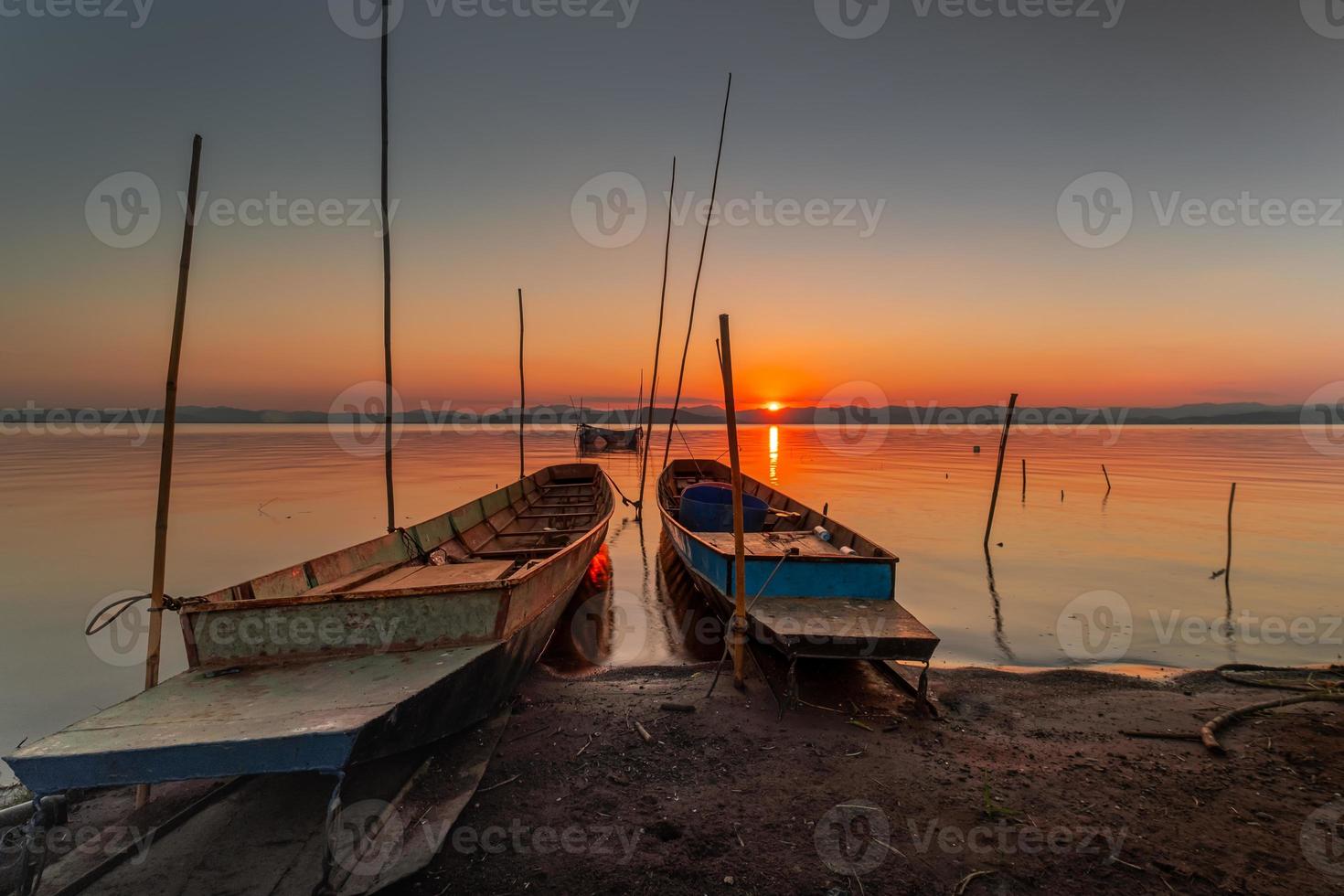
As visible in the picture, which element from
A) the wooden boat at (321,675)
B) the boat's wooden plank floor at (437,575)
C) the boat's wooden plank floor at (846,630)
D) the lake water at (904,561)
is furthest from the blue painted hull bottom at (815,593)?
the boat's wooden plank floor at (437,575)

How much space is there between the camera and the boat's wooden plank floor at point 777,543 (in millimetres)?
7797

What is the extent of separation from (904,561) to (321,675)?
13.3 m

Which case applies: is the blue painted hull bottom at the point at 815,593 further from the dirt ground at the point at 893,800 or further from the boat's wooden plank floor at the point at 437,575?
the boat's wooden plank floor at the point at 437,575

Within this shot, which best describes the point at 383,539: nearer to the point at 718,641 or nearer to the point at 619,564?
the point at 718,641

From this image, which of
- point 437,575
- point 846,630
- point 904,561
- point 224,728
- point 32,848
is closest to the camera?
point 32,848

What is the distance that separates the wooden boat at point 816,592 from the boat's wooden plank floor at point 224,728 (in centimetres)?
352

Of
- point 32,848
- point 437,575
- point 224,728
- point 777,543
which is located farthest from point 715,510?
point 32,848

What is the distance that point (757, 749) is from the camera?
17.1 ft

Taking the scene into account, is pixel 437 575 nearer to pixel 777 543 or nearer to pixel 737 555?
pixel 737 555

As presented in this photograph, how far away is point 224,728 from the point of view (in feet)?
11.6

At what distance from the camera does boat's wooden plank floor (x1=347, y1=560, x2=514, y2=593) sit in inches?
265

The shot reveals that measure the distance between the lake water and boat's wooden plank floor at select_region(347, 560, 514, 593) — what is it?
5.48ft

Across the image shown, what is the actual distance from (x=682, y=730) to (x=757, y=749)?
0.75 meters

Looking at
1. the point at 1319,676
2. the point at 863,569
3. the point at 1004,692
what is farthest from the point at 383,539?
the point at 1319,676
